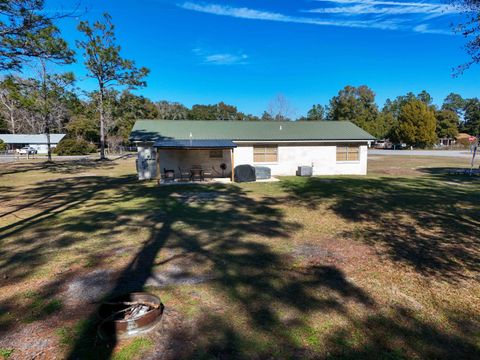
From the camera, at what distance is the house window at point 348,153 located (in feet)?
67.2

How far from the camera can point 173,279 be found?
16.0 ft

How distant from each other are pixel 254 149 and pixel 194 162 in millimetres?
4158

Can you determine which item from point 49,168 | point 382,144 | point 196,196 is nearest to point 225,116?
point 382,144

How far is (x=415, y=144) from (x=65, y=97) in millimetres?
61605

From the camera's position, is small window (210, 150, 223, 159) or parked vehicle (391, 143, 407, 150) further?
parked vehicle (391, 143, 407, 150)

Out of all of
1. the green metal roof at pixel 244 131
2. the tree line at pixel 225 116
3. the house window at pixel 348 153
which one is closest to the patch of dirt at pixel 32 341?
the green metal roof at pixel 244 131

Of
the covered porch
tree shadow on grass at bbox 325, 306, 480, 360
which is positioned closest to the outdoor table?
the covered porch

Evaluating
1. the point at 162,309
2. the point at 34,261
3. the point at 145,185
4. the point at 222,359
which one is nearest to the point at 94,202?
the point at 145,185

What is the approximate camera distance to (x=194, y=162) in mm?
19438

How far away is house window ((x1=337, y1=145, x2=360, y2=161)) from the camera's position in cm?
2048

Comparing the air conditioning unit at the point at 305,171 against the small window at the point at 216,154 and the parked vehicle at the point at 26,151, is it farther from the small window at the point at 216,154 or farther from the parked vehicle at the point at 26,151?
the parked vehicle at the point at 26,151

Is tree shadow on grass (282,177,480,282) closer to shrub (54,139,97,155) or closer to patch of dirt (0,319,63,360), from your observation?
patch of dirt (0,319,63,360)

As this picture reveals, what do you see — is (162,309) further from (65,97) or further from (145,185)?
(65,97)

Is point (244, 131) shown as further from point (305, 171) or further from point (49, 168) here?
point (49, 168)
